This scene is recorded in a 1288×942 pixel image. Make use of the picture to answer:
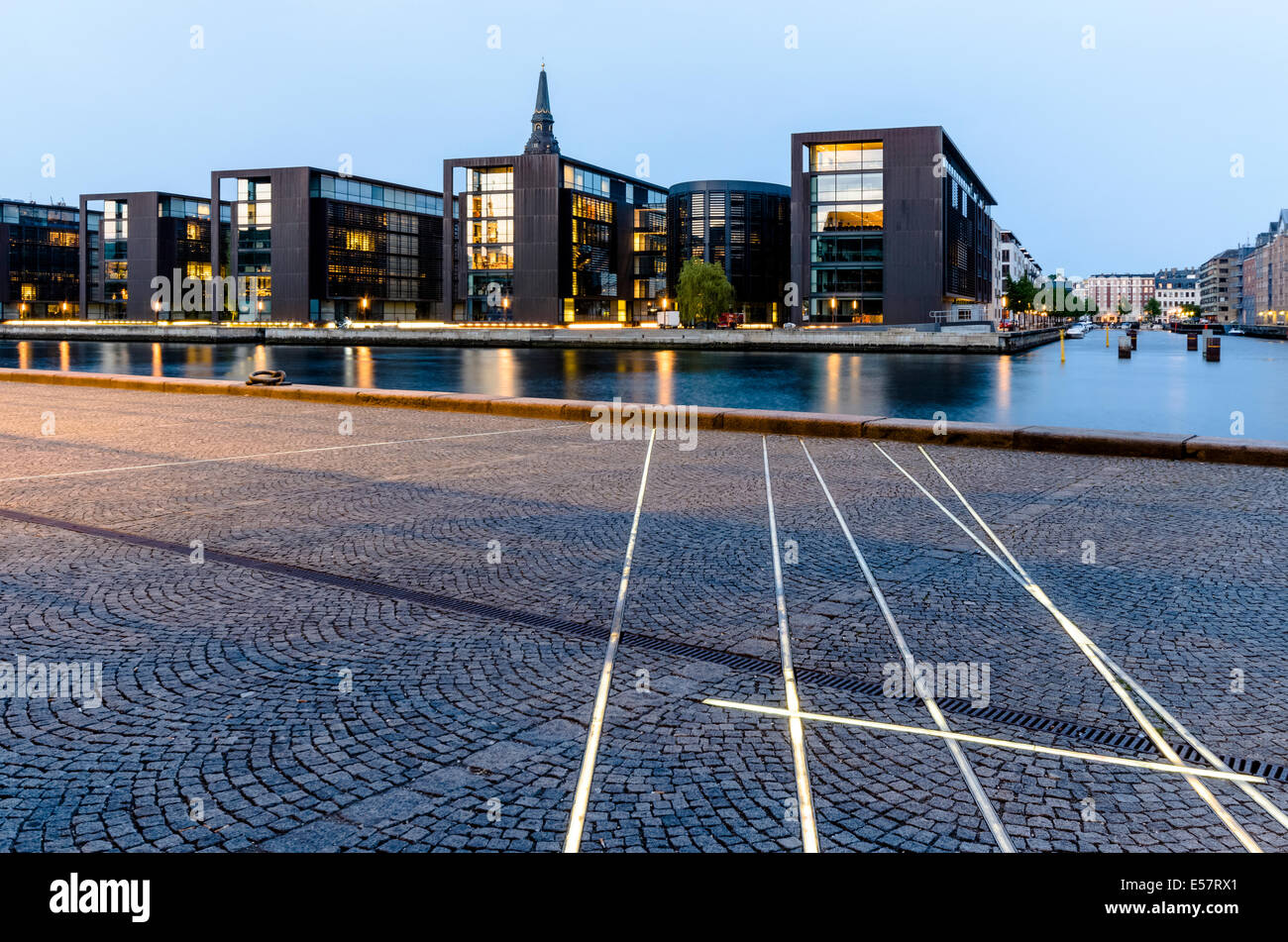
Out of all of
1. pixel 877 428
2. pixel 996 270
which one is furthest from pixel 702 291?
pixel 877 428

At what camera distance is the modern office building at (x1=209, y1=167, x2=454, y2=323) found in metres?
117

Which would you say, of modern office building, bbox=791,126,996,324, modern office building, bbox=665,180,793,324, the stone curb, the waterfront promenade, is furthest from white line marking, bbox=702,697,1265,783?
modern office building, bbox=665,180,793,324

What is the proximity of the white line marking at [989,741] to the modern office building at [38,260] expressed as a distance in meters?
167

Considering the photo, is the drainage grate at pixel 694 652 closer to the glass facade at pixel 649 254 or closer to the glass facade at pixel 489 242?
the glass facade at pixel 489 242

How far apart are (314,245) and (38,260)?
199 feet

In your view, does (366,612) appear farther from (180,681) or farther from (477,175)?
(477,175)

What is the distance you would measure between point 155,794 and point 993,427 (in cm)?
1472

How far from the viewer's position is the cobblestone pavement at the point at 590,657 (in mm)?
4215

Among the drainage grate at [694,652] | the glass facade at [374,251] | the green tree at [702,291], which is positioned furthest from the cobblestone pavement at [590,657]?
the glass facade at [374,251]

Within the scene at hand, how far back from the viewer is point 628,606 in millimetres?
7285

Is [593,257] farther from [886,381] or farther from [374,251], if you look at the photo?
[886,381]
